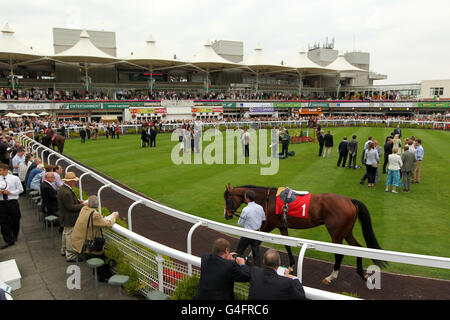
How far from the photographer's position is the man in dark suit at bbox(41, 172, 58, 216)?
634 centimetres

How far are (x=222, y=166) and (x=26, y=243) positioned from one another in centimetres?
924

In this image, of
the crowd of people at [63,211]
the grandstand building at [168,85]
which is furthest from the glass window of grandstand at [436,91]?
the crowd of people at [63,211]

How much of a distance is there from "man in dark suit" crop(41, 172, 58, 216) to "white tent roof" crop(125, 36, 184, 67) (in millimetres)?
40327

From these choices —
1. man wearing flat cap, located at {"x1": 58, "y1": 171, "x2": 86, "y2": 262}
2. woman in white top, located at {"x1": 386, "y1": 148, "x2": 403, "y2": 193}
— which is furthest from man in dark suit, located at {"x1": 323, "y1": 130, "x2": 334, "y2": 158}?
man wearing flat cap, located at {"x1": 58, "y1": 171, "x2": 86, "y2": 262}

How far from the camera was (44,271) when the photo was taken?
511 centimetres

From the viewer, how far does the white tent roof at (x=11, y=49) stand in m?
36.5

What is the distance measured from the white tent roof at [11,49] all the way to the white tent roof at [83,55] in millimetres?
2930

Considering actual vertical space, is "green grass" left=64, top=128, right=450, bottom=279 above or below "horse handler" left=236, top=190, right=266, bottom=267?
below

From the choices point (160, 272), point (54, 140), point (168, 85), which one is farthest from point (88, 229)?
point (168, 85)

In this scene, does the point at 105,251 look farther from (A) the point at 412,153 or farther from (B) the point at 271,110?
(B) the point at 271,110

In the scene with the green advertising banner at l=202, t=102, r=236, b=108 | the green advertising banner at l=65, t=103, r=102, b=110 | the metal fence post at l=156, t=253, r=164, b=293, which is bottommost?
the metal fence post at l=156, t=253, r=164, b=293

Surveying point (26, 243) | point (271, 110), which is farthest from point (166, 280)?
point (271, 110)

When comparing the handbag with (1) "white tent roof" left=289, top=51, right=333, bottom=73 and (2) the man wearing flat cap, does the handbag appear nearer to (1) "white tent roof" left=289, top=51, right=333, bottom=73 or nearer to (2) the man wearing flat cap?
(2) the man wearing flat cap

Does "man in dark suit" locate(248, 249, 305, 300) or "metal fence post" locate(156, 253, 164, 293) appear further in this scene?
"metal fence post" locate(156, 253, 164, 293)
